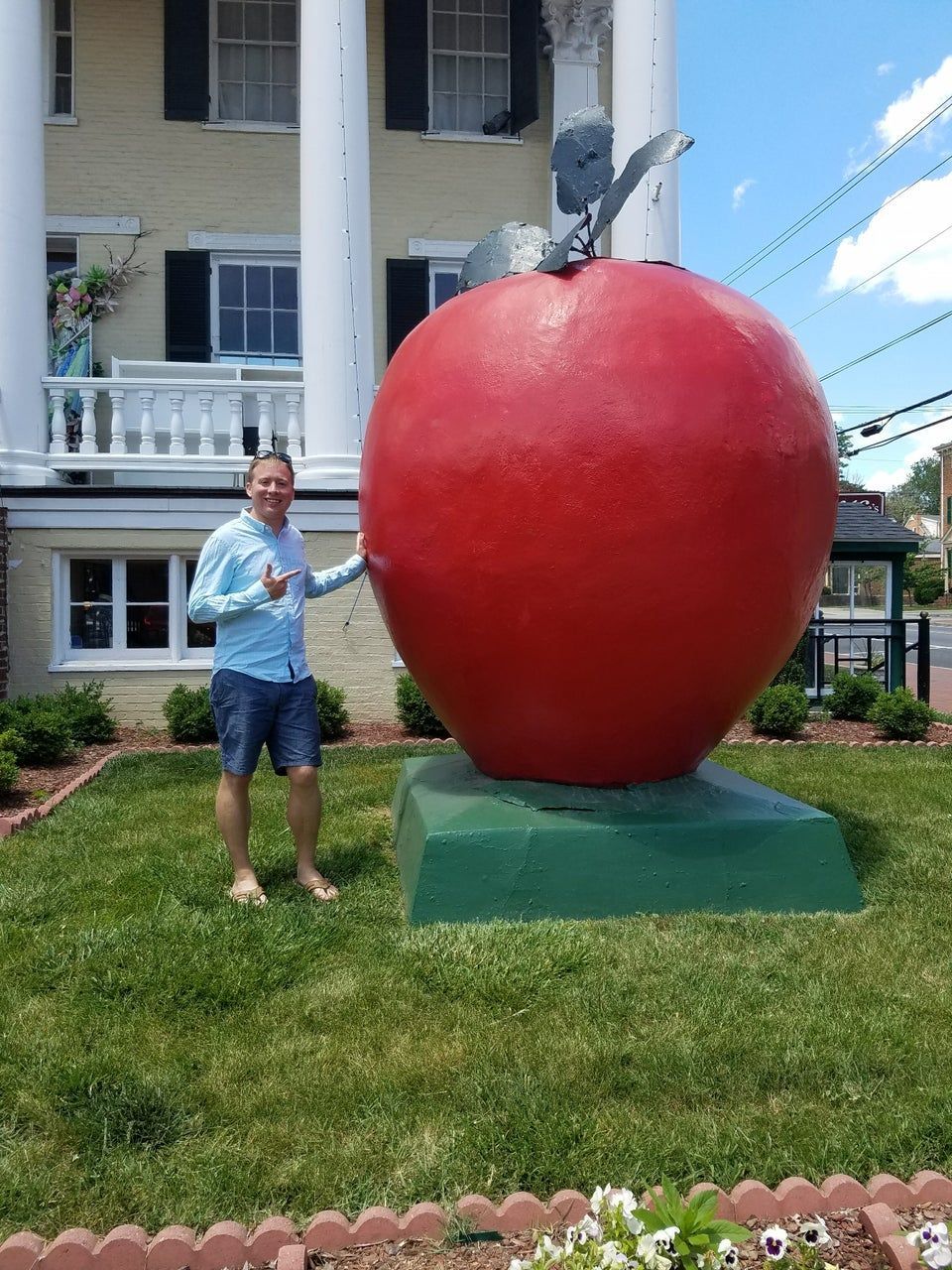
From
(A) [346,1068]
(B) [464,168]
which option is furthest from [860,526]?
(A) [346,1068]

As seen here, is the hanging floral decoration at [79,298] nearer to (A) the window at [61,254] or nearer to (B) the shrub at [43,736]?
(A) the window at [61,254]

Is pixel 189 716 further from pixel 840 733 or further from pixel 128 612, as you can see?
pixel 840 733

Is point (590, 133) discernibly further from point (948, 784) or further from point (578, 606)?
point (948, 784)

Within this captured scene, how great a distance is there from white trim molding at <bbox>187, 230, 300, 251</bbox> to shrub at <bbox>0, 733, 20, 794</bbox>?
25.2ft

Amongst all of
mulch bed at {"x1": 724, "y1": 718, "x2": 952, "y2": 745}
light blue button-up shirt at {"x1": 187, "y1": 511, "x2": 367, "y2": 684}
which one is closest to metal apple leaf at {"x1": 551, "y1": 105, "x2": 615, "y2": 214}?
light blue button-up shirt at {"x1": 187, "y1": 511, "x2": 367, "y2": 684}

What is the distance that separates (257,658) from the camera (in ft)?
13.5

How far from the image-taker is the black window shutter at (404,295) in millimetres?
12398

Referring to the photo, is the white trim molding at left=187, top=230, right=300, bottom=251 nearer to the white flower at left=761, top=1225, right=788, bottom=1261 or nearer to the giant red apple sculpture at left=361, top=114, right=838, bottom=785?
the giant red apple sculpture at left=361, top=114, right=838, bottom=785

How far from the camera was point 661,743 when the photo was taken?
4.13 metres

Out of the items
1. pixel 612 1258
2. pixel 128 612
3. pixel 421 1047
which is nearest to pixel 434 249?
pixel 128 612

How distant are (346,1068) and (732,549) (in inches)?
83.8

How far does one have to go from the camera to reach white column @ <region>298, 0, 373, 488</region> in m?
9.69

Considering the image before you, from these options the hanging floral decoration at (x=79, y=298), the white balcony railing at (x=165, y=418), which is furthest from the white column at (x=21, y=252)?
the hanging floral decoration at (x=79, y=298)

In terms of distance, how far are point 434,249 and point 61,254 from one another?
4.26 m
